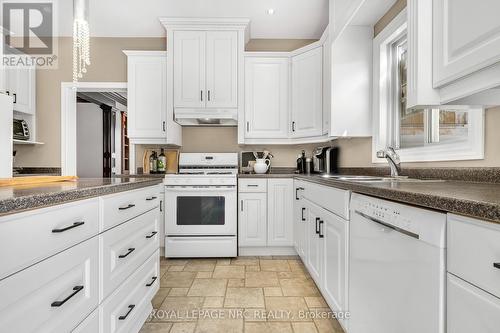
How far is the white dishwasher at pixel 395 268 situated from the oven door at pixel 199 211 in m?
1.73

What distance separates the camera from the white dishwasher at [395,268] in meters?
0.77

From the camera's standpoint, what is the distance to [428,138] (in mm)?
1973

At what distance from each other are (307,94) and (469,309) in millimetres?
Result: 2796

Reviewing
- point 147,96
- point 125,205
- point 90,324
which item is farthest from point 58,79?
point 90,324

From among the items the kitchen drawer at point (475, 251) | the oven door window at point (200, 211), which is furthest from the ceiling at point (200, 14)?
the kitchen drawer at point (475, 251)

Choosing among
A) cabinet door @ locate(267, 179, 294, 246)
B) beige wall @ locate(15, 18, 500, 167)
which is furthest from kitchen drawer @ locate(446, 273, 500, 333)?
beige wall @ locate(15, 18, 500, 167)

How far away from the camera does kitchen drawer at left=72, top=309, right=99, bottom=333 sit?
0.97 m

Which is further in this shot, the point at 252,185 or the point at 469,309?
the point at 252,185

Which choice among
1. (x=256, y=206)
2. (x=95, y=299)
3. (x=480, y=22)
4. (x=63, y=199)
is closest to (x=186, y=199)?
(x=256, y=206)

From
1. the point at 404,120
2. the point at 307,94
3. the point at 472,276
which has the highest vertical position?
the point at 307,94

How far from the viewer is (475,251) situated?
63 centimetres

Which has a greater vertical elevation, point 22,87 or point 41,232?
point 22,87

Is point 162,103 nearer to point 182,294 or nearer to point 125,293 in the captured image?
point 182,294

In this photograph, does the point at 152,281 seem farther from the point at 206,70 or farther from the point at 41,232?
the point at 206,70
